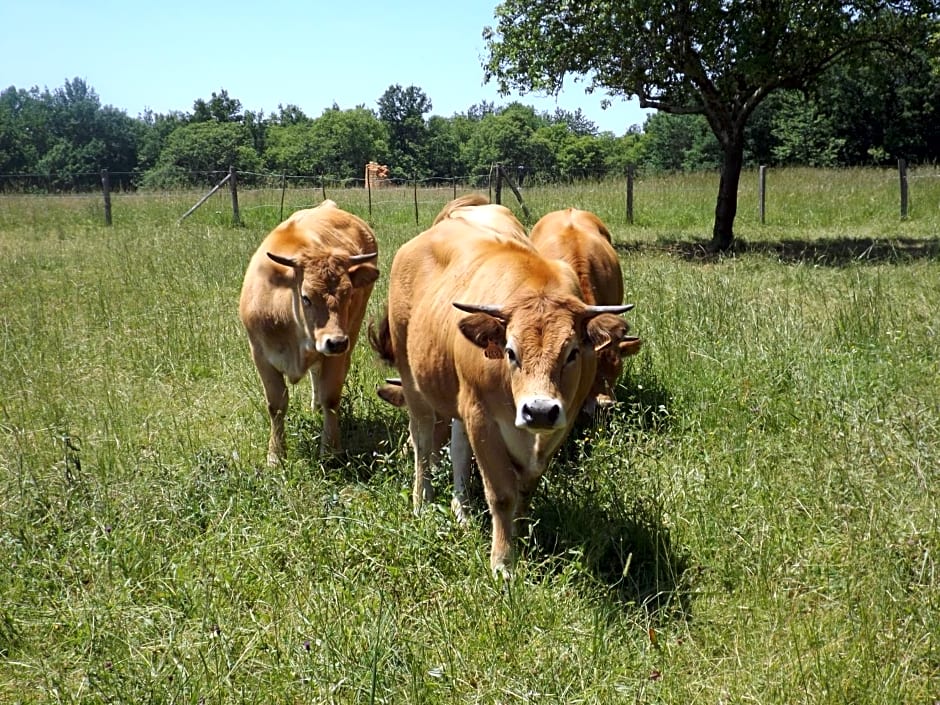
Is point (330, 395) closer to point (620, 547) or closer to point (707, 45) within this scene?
point (620, 547)

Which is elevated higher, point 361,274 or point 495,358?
point 361,274

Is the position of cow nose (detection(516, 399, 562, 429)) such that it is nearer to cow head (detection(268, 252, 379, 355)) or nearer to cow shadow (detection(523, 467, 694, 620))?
cow shadow (detection(523, 467, 694, 620))

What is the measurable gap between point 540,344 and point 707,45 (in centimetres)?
1259

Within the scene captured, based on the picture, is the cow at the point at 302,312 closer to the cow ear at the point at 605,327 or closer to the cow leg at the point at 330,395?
the cow leg at the point at 330,395

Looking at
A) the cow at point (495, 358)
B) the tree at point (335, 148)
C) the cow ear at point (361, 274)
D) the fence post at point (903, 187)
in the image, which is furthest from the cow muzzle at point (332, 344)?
the tree at point (335, 148)

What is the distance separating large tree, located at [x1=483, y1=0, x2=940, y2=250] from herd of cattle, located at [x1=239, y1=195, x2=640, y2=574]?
28.1 feet

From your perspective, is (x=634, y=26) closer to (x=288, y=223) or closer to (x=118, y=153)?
(x=288, y=223)

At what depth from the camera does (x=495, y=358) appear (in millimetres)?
3621

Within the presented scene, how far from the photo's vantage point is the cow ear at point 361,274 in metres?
5.43

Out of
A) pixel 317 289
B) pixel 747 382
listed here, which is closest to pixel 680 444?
pixel 747 382

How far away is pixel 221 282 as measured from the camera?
10188 mm

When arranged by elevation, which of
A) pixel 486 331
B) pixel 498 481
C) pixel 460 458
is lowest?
pixel 460 458

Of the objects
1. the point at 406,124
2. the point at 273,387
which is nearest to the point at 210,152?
the point at 406,124

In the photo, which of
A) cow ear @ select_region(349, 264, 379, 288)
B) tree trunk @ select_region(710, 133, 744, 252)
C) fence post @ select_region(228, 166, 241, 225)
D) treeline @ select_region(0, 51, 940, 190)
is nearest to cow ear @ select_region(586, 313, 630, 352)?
cow ear @ select_region(349, 264, 379, 288)
